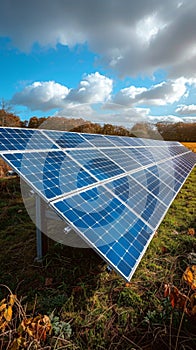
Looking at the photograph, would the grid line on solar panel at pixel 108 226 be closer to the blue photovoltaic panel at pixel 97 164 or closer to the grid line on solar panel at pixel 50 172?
the grid line on solar panel at pixel 50 172

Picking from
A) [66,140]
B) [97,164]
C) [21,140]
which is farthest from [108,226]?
[66,140]

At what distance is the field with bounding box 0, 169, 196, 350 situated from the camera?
3.37 meters

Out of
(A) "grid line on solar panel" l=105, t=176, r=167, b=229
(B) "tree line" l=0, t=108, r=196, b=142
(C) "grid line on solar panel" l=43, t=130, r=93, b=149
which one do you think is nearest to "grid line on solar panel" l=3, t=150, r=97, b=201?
(A) "grid line on solar panel" l=105, t=176, r=167, b=229

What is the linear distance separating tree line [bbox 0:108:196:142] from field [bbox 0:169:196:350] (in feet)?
79.0

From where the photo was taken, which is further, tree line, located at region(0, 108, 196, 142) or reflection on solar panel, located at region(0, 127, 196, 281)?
tree line, located at region(0, 108, 196, 142)

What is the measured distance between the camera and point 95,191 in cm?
492

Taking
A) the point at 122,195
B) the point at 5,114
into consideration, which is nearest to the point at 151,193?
the point at 122,195

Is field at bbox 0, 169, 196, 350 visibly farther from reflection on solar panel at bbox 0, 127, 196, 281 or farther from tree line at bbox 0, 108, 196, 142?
tree line at bbox 0, 108, 196, 142

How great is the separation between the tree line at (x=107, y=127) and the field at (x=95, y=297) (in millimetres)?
24083

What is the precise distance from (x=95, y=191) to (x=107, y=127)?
87.9 ft

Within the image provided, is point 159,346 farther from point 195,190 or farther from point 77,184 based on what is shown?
point 195,190

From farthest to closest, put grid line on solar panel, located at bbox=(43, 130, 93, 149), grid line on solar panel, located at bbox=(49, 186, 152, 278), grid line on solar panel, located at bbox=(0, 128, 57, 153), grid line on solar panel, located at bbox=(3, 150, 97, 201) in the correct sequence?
grid line on solar panel, located at bbox=(43, 130, 93, 149) → grid line on solar panel, located at bbox=(0, 128, 57, 153) → grid line on solar panel, located at bbox=(3, 150, 97, 201) → grid line on solar panel, located at bbox=(49, 186, 152, 278)

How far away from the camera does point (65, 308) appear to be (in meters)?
4.03

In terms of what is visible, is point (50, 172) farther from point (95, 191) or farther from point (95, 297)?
point (95, 297)
